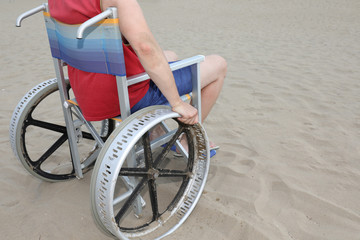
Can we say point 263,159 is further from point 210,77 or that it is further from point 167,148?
point 167,148

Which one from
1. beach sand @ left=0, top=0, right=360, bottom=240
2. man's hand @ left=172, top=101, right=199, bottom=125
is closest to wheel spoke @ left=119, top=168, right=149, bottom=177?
man's hand @ left=172, top=101, right=199, bottom=125

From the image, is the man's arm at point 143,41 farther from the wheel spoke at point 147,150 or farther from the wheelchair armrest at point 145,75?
the wheel spoke at point 147,150

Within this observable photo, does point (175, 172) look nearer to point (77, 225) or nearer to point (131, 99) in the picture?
point (131, 99)

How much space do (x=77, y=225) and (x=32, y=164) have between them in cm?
47

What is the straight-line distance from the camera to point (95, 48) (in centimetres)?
139

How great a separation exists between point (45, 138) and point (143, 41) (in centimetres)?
173

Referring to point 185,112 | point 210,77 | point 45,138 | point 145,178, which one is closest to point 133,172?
point 145,178

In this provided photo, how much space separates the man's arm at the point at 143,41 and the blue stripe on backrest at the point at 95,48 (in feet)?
0.17

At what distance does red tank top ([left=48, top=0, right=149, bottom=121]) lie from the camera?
1375 millimetres

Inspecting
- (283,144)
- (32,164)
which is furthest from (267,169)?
(32,164)

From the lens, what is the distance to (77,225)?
175 centimetres

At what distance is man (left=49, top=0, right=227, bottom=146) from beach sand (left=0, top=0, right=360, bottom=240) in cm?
61

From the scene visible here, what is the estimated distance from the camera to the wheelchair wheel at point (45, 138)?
1.83 m

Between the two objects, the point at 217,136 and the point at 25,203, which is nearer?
the point at 25,203
